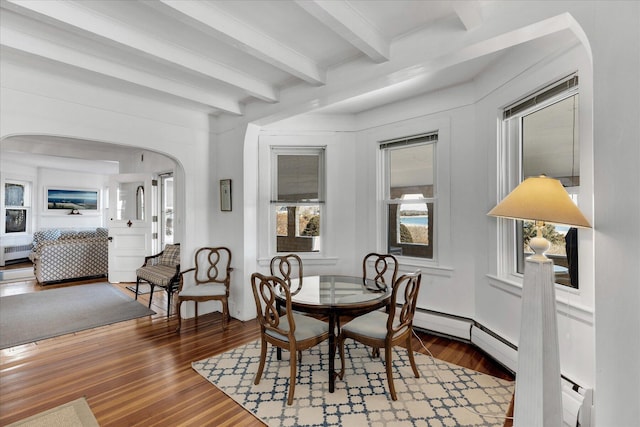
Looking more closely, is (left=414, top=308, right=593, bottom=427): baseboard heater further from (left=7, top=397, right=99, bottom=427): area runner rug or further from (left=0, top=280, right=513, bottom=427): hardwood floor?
(left=7, top=397, right=99, bottom=427): area runner rug

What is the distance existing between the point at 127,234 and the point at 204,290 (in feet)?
10.7

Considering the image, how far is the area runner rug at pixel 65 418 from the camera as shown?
1.96 m

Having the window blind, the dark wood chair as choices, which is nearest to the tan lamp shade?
the window blind

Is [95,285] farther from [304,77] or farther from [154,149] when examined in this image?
[304,77]

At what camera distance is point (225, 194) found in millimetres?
4004

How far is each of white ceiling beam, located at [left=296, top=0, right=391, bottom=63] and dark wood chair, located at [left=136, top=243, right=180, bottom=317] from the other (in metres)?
3.35

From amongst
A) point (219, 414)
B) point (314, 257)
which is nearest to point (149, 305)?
point (314, 257)

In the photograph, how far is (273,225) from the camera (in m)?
4.16

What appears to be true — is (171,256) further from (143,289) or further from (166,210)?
(166,210)

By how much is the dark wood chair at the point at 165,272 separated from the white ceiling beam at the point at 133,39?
2494mm

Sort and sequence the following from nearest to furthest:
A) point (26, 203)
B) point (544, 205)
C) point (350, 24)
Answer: point (544, 205) → point (350, 24) → point (26, 203)

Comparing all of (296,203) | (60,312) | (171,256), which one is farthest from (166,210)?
(296,203)

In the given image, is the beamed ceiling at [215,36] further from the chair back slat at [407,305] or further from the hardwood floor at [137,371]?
the hardwood floor at [137,371]

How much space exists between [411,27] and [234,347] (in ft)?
10.6
